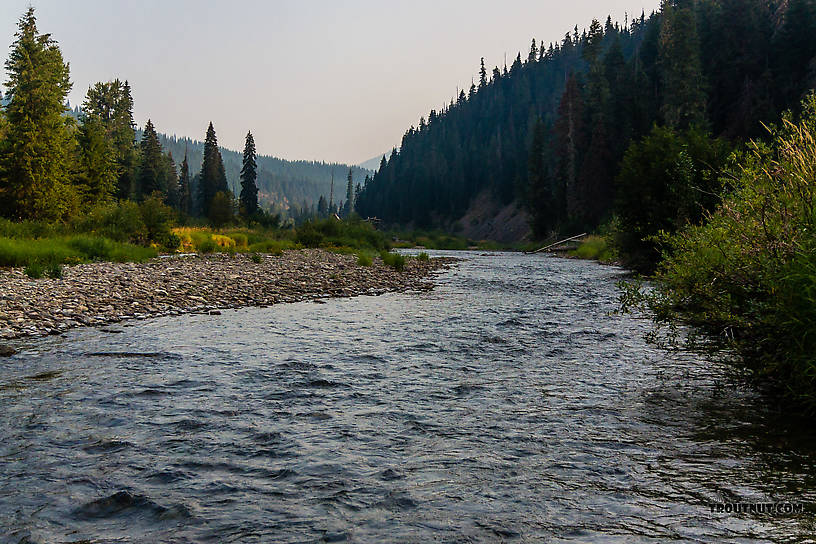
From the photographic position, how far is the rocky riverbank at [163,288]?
10836 millimetres

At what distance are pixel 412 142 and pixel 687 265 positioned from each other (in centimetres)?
16410

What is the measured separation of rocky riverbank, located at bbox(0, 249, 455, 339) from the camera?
35.6 ft

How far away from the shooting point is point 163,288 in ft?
49.2

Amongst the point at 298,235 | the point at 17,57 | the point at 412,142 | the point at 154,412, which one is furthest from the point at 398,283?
the point at 412,142

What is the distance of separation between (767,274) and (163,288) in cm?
1420

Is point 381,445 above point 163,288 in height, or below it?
below

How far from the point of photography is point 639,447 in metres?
5.12

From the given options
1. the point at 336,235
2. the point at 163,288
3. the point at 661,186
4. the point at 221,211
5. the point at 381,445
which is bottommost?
the point at 381,445

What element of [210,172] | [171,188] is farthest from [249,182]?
[171,188]

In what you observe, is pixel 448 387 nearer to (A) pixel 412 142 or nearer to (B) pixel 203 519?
(B) pixel 203 519

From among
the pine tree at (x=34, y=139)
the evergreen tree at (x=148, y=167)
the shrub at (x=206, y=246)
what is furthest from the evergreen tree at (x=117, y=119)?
the shrub at (x=206, y=246)

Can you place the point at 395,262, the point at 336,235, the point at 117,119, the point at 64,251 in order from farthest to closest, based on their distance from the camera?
the point at 117,119 < the point at 336,235 < the point at 395,262 < the point at 64,251

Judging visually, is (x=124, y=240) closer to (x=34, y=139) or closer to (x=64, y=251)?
(x=64, y=251)

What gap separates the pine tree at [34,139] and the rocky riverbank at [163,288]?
45.8 ft
